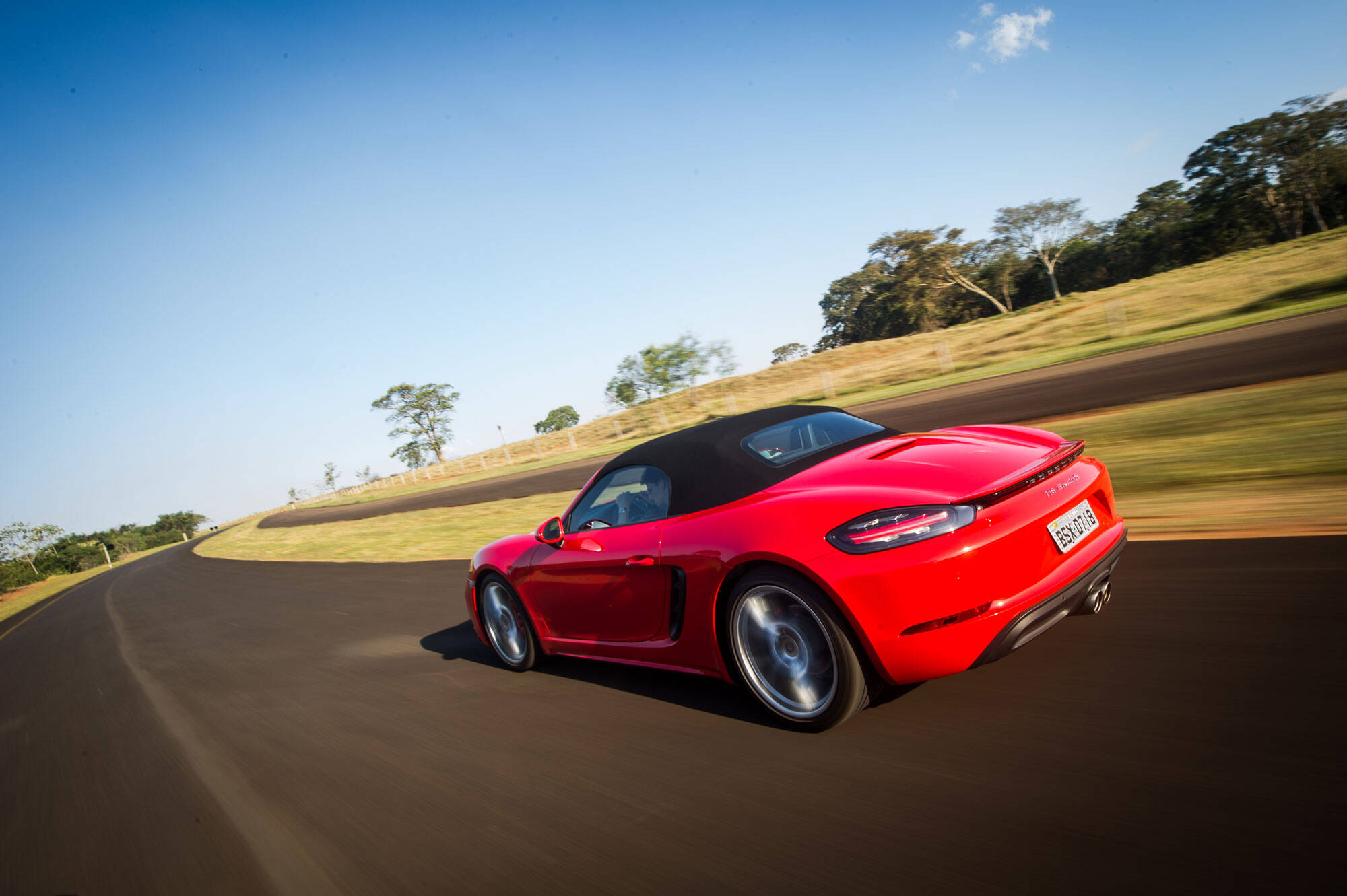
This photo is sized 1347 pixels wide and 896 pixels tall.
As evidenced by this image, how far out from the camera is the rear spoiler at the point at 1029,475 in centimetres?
262

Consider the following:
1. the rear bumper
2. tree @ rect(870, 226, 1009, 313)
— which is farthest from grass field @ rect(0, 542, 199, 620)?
tree @ rect(870, 226, 1009, 313)

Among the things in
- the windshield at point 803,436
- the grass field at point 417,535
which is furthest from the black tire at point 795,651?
the grass field at point 417,535

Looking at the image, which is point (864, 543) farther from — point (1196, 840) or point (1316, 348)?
point (1316, 348)

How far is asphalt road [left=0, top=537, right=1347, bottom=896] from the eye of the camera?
6.74 feet

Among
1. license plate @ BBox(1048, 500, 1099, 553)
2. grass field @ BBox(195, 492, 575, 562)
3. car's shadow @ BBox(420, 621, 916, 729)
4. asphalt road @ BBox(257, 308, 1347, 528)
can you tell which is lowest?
asphalt road @ BBox(257, 308, 1347, 528)

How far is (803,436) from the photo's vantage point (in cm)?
373

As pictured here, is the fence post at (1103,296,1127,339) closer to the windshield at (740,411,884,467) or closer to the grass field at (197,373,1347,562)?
the grass field at (197,373,1347,562)

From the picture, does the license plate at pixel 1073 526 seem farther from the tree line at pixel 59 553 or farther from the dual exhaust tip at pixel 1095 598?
the tree line at pixel 59 553

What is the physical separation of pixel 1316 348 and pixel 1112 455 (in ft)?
18.6

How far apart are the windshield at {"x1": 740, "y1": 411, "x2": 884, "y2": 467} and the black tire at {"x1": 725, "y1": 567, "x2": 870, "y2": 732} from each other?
0.63 meters

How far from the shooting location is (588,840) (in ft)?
8.69

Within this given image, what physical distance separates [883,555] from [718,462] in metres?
1.01

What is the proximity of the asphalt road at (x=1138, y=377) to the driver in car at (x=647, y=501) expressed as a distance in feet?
29.1

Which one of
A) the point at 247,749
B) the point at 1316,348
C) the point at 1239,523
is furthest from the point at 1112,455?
the point at 247,749
